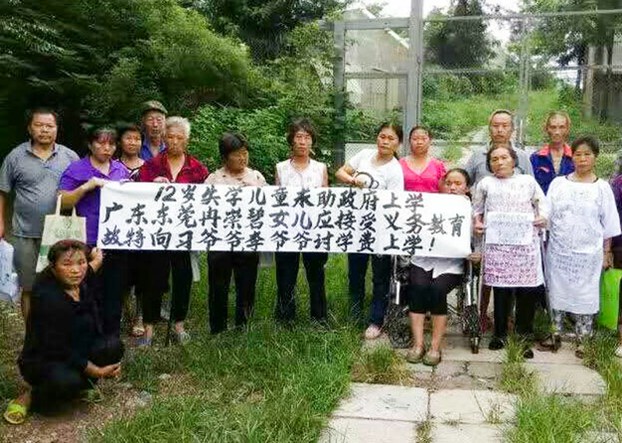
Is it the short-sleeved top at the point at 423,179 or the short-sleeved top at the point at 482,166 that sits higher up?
the short-sleeved top at the point at 482,166

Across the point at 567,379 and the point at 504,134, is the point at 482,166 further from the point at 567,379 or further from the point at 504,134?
the point at 567,379

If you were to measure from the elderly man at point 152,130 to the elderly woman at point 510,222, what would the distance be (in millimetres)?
2385

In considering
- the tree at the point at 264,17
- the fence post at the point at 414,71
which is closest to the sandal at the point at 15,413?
the fence post at the point at 414,71

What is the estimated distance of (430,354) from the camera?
441 centimetres

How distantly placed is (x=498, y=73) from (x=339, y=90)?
1.95m

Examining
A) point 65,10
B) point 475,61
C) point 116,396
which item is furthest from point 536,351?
point 65,10

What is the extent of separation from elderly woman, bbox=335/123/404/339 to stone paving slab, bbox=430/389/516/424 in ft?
3.18

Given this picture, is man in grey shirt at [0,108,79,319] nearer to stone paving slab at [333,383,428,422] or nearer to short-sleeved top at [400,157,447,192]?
stone paving slab at [333,383,428,422]

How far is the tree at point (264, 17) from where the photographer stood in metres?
15.9

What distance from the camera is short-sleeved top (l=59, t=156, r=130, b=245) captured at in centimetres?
420

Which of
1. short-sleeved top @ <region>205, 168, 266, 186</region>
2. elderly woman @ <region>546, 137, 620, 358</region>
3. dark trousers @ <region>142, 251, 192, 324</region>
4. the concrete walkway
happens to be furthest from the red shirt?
elderly woman @ <region>546, 137, 620, 358</region>

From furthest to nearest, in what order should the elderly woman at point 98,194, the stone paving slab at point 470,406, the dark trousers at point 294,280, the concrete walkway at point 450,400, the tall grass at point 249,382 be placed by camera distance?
the dark trousers at point 294,280, the elderly woman at point 98,194, the stone paving slab at point 470,406, the concrete walkway at point 450,400, the tall grass at point 249,382

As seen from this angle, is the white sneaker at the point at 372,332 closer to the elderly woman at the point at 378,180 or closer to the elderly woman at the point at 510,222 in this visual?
the elderly woman at the point at 378,180

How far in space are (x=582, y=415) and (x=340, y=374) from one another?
1.35 metres
